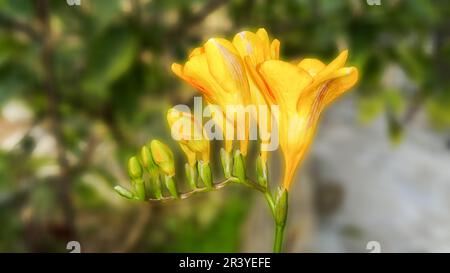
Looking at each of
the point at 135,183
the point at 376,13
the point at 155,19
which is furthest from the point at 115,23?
the point at 135,183

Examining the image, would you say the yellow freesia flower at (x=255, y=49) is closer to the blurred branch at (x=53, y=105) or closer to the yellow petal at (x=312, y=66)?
the yellow petal at (x=312, y=66)

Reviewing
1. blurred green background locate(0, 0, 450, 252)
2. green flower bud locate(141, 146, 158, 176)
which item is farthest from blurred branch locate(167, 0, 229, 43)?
green flower bud locate(141, 146, 158, 176)

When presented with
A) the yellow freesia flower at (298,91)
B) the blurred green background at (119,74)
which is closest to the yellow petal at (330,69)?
the yellow freesia flower at (298,91)

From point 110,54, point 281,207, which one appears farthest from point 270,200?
point 110,54

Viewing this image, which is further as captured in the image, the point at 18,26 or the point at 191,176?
the point at 18,26

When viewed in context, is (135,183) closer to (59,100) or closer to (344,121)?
(59,100)

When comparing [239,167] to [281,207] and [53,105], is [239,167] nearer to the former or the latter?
[281,207]

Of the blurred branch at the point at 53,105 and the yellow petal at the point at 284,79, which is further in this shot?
the blurred branch at the point at 53,105
